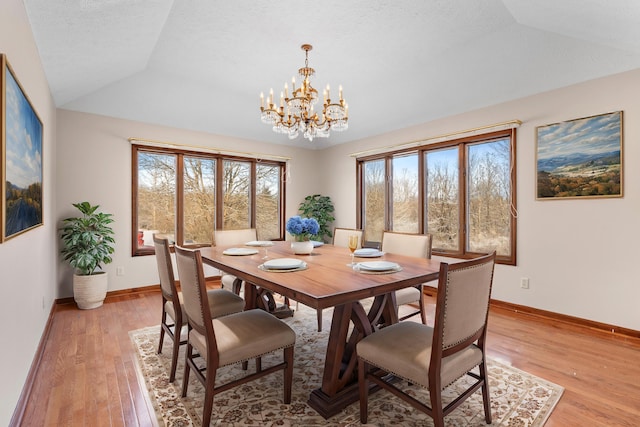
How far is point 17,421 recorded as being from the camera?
1647mm

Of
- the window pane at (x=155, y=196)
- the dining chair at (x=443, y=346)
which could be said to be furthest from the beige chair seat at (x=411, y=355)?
the window pane at (x=155, y=196)

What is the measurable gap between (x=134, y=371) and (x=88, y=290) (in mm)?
1826

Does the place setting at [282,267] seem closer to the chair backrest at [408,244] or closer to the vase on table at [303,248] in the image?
the vase on table at [303,248]

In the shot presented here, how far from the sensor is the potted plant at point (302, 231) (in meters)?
2.48

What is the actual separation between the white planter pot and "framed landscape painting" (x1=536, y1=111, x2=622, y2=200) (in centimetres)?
491

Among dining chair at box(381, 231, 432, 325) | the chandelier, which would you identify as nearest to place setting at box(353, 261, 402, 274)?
dining chair at box(381, 231, 432, 325)

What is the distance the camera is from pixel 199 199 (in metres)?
4.83

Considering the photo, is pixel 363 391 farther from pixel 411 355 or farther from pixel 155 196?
pixel 155 196

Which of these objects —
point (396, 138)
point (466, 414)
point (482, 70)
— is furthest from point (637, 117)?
point (466, 414)

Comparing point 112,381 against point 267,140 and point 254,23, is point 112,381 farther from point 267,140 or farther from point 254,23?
point 267,140

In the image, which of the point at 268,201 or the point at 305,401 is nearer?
the point at 305,401

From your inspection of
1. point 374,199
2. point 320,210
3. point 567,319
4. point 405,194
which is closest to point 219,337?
point 567,319

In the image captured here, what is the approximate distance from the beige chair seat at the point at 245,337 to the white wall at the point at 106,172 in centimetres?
284

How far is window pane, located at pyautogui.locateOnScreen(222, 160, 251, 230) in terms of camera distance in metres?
5.10
